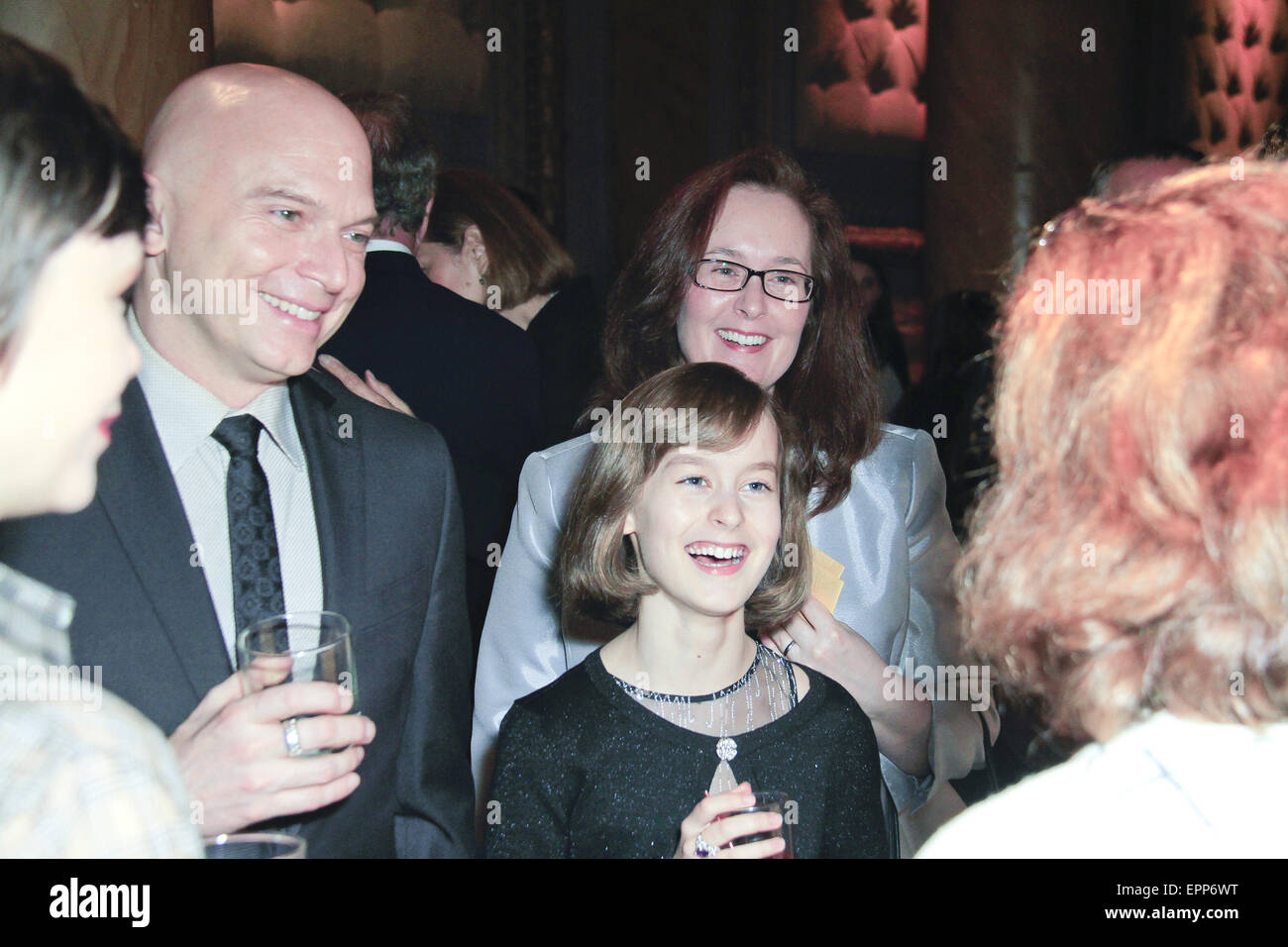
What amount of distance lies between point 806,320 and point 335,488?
1.03 metres

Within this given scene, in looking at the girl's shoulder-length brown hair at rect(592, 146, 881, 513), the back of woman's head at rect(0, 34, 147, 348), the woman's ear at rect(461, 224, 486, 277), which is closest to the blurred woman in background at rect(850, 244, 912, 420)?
the woman's ear at rect(461, 224, 486, 277)

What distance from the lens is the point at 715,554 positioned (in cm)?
158

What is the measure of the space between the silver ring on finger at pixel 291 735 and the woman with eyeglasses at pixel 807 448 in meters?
0.77

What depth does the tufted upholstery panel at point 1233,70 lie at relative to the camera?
716 centimetres

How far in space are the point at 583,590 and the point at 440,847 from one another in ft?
Answer: 1.44

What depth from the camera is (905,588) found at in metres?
2.07

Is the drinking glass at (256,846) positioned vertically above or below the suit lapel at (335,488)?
below

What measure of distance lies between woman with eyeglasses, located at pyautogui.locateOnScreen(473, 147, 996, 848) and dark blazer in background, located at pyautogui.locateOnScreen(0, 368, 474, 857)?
287mm

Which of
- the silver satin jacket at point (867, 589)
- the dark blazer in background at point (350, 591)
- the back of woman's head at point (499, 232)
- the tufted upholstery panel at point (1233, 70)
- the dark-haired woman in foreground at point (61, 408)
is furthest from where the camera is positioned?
the tufted upholstery panel at point (1233, 70)

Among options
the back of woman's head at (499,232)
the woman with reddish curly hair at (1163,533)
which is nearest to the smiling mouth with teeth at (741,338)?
the woman with reddish curly hair at (1163,533)

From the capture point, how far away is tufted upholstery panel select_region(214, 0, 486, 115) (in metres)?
5.40

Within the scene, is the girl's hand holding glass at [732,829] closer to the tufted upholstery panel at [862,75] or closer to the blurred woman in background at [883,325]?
the blurred woman in background at [883,325]

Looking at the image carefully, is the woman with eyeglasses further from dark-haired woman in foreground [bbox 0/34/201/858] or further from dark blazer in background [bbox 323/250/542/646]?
A: dark-haired woman in foreground [bbox 0/34/201/858]
